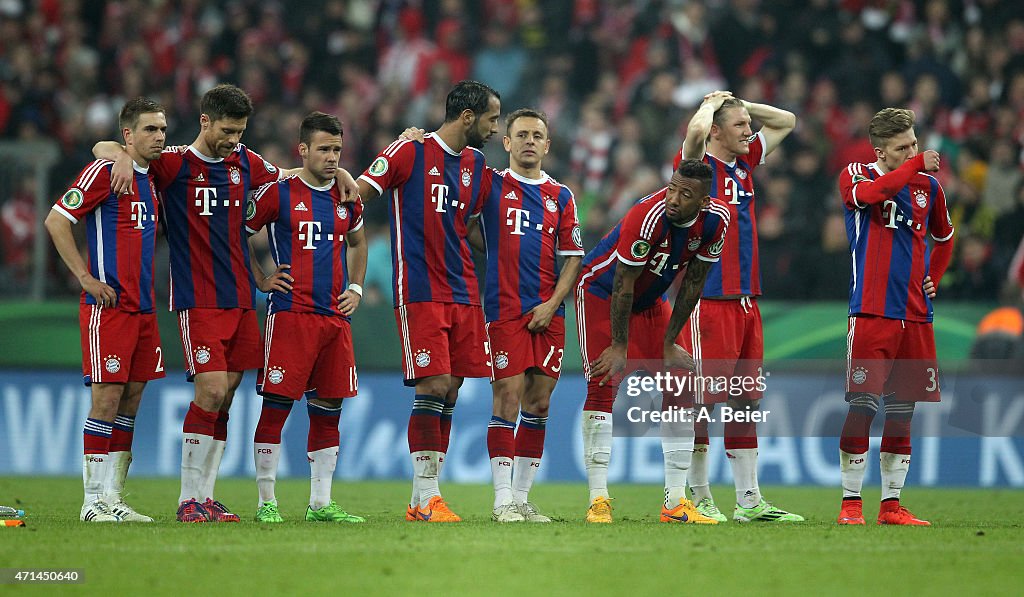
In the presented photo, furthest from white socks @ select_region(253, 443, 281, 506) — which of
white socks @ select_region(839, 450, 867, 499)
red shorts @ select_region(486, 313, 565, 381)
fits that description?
white socks @ select_region(839, 450, 867, 499)

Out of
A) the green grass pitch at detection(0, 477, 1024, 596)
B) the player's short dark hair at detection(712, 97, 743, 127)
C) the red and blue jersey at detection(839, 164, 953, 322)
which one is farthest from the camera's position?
the player's short dark hair at detection(712, 97, 743, 127)

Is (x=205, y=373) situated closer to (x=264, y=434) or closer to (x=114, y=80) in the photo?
(x=264, y=434)

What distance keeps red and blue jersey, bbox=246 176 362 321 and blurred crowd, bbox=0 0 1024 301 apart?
5.85 m

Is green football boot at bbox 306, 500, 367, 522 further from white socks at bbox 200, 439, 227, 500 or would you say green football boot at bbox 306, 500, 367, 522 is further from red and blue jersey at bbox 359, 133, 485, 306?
red and blue jersey at bbox 359, 133, 485, 306

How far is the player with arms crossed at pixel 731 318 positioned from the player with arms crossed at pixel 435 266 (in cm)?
137

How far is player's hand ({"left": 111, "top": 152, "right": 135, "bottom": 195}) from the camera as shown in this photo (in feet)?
25.7

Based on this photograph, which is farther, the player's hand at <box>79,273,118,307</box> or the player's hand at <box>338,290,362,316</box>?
the player's hand at <box>338,290,362,316</box>

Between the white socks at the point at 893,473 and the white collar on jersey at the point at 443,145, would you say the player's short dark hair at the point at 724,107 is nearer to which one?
the white collar on jersey at the point at 443,145

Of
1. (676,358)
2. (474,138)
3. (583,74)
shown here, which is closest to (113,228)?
(474,138)

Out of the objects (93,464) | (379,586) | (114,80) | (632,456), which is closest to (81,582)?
(379,586)

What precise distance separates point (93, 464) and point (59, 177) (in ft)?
24.8

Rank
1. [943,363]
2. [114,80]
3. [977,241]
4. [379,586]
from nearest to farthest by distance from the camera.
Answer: [379,586] → [943,363] → [977,241] → [114,80]

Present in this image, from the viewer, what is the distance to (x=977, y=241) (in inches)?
528

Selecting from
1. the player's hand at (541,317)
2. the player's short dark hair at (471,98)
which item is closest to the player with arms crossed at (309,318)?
the player's short dark hair at (471,98)
